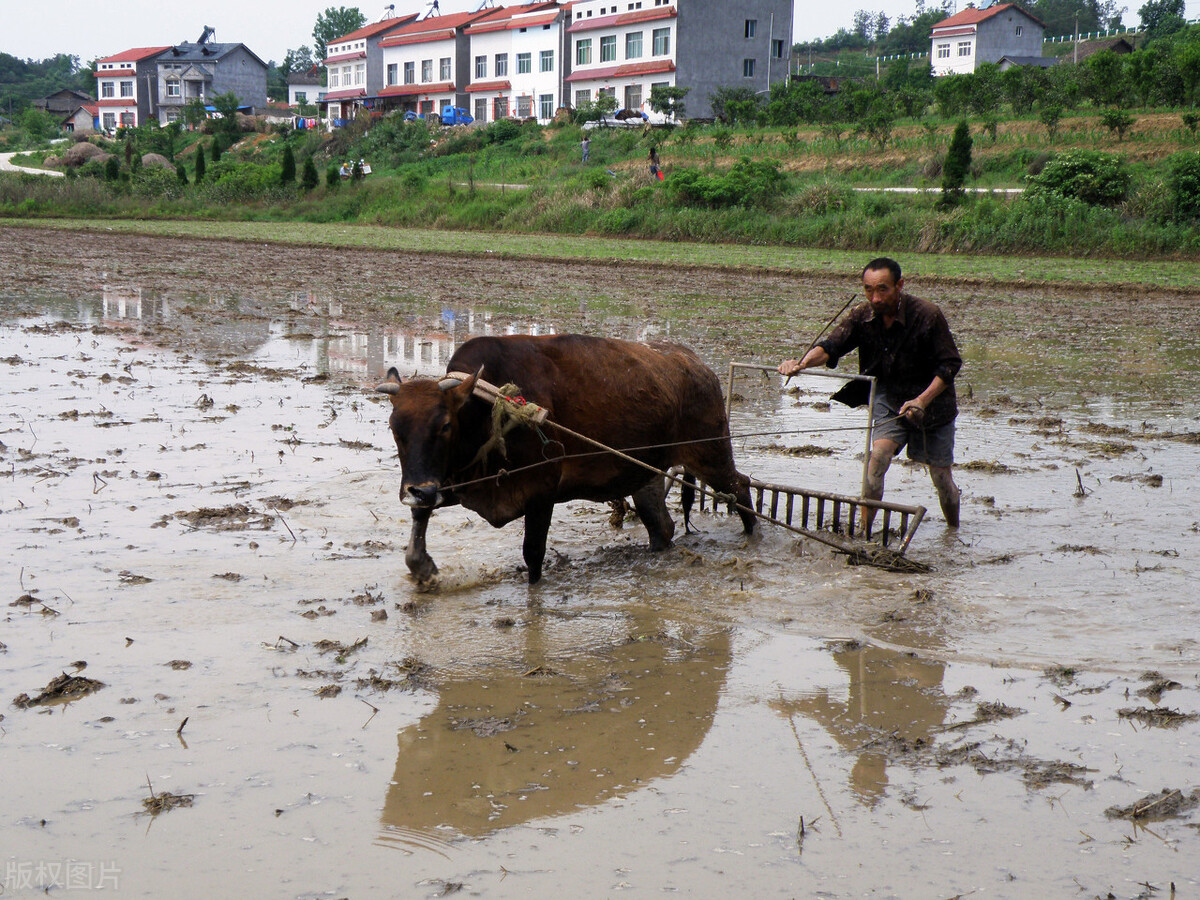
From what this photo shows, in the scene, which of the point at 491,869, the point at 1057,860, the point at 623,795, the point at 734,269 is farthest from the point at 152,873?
the point at 734,269

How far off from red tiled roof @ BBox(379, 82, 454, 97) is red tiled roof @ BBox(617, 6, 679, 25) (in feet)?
49.0

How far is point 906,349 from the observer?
658cm

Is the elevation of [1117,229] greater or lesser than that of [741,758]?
greater

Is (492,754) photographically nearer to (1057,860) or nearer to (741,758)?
(741,758)

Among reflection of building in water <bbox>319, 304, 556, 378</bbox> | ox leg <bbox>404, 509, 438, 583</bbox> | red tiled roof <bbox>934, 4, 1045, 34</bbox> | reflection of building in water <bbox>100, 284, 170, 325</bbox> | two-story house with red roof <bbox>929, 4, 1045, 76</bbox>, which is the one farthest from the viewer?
two-story house with red roof <bbox>929, 4, 1045, 76</bbox>

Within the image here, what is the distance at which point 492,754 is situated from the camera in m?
4.09

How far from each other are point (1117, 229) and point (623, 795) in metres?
24.3

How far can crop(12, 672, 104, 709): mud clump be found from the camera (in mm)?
4332

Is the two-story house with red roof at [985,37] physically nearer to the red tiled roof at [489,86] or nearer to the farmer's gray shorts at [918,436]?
the red tiled roof at [489,86]

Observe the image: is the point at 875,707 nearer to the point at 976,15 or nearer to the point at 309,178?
the point at 309,178

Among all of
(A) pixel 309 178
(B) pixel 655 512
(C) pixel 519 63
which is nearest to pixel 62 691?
(B) pixel 655 512

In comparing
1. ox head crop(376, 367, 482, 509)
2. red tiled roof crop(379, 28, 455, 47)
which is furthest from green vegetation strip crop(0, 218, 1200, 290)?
red tiled roof crop(379, 28, 455, 47)

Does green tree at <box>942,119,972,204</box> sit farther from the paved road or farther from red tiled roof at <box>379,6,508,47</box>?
the paved road

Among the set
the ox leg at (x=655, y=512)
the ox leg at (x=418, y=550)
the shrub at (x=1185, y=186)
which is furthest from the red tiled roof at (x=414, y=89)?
the ox leg at (x=418, y=550)
